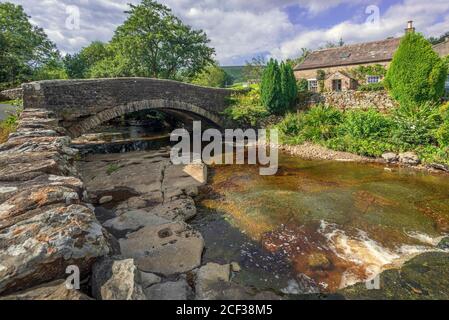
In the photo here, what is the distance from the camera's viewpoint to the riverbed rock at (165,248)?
3936mm

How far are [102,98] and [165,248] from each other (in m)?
9.99

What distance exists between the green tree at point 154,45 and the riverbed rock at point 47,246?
24.9m

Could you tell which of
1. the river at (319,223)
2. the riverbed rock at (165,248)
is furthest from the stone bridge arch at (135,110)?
the riverbed rock at (165,248)

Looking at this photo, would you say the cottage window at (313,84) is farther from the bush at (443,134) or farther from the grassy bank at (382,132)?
the bush at (443,134)

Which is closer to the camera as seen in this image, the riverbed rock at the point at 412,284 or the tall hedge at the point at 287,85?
the riverbed rock at the point at 412,284

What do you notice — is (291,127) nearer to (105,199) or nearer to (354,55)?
(105,199)

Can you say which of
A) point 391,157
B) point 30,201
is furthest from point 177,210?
point 391,157

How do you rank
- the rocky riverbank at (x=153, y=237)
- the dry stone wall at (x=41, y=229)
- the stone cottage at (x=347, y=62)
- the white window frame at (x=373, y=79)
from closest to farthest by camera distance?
the dry stone wall at (x=41, y=229)
the rocky riverbank at (x=153, y=237)
the white window frame at (x=373, y=79)
the stone cottage at (x=347, y=62)

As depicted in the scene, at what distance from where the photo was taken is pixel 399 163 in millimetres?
10680

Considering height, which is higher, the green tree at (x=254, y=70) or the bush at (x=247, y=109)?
the green tree at (x=254, y=70)

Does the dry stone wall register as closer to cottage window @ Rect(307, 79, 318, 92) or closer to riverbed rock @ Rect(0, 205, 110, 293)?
riverbed rock @ Rect(0, 205, 110, 293)

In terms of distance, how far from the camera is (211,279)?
3729mm

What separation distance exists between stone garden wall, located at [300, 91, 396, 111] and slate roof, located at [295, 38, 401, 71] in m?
10.7
